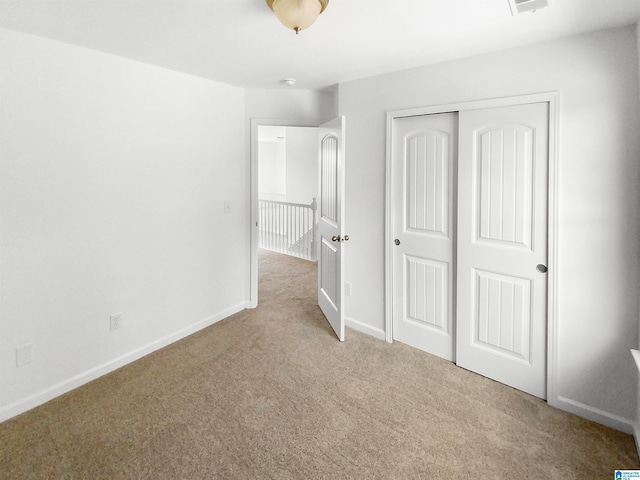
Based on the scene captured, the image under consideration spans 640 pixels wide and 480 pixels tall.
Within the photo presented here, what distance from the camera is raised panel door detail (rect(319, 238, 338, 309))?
317 cm

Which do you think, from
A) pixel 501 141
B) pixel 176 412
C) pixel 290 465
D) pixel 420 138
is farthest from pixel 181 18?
pixel 290 465

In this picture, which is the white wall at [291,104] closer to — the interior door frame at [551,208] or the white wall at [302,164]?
the interior door frame at [551,208]

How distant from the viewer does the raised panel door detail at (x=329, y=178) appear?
309 centimetres

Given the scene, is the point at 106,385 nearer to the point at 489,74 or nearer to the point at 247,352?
the point at 247,352

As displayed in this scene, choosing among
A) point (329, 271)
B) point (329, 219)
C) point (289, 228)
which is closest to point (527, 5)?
point (329, 219)

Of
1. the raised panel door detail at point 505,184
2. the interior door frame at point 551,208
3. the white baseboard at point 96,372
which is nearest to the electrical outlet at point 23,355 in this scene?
the white baseboard at point 96,372

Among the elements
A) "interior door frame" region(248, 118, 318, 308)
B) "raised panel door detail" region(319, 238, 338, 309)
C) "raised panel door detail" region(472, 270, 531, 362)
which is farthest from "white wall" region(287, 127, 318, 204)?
"raised panel door detail" region(472, 270, 531, 362)

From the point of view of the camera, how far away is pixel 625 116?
6.19 ft

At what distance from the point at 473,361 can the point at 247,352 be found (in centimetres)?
172

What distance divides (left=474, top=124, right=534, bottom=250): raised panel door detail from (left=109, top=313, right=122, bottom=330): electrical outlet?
8.73ft

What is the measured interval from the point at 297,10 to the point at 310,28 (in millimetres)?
442

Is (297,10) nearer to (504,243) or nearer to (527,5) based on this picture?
(527,5)

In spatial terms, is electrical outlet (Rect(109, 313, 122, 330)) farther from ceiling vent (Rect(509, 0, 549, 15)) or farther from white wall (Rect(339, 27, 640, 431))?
ceiling vent (Rect(509, 0, 549, 15))

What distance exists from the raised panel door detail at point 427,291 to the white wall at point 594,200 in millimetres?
757
